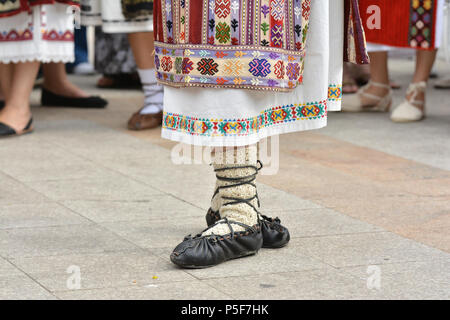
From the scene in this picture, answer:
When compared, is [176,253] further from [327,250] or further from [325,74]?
[325,74]

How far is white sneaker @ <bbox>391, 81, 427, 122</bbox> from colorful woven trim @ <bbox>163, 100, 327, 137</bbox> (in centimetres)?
225

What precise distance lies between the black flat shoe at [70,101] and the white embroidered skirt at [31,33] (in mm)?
729

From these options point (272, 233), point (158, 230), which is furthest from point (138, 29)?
point (272, 233)

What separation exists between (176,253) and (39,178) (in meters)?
1.19

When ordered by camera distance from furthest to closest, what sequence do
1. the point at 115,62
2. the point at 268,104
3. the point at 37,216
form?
1. the point at 115,62
2. the point at 37,216
3. the point at 268,104

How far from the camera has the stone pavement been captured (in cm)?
201

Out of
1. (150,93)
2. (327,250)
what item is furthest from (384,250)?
(150,93)

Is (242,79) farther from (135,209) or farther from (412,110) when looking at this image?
(412,110)

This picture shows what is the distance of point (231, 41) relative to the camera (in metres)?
2.09

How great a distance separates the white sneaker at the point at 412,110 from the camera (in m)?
4.42

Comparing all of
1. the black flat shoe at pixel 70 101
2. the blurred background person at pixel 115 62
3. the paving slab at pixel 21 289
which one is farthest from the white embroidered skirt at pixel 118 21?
the paving slab at pixel 21 289

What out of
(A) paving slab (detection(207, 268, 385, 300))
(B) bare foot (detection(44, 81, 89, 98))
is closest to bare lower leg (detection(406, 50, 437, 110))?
(B) bare foot (detection(44, 81, 89, 98))

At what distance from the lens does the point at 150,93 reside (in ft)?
14.2

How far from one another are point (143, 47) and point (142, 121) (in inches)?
16.6
